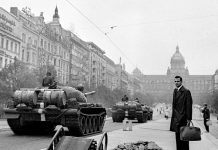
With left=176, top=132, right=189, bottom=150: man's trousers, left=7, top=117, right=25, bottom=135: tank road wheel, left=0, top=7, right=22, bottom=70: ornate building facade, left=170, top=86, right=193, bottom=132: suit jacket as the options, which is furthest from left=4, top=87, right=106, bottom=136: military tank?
left=0, top=7, right=22, bottom=70: ornate building facade

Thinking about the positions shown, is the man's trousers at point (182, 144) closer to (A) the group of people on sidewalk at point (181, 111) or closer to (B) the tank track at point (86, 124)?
(A) the group of people on sidewalk at point (181, 111)

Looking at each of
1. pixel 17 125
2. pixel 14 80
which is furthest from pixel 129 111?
pixel 17 125

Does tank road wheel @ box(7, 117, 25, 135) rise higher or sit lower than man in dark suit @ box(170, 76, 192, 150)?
lower

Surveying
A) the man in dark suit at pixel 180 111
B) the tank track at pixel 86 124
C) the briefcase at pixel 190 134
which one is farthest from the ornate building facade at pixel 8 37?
the briefcase at pixel 190 134

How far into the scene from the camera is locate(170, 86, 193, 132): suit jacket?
753 cm

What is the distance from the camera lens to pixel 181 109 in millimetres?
7613

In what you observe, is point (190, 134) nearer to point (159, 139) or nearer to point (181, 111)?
point (181, 111)

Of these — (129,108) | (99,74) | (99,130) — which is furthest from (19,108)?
(99,74)

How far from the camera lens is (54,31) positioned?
6600 cm

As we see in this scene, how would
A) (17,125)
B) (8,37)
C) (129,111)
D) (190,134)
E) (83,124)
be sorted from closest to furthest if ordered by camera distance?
(190,134)
(17,125)
(83,124)
(129,111)
(8,37)

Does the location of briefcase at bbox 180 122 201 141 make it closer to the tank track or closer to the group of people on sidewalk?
the group of people on sidewalk

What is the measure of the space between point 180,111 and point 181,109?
5cm

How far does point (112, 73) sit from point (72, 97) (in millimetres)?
102258

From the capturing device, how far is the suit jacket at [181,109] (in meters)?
7.53
